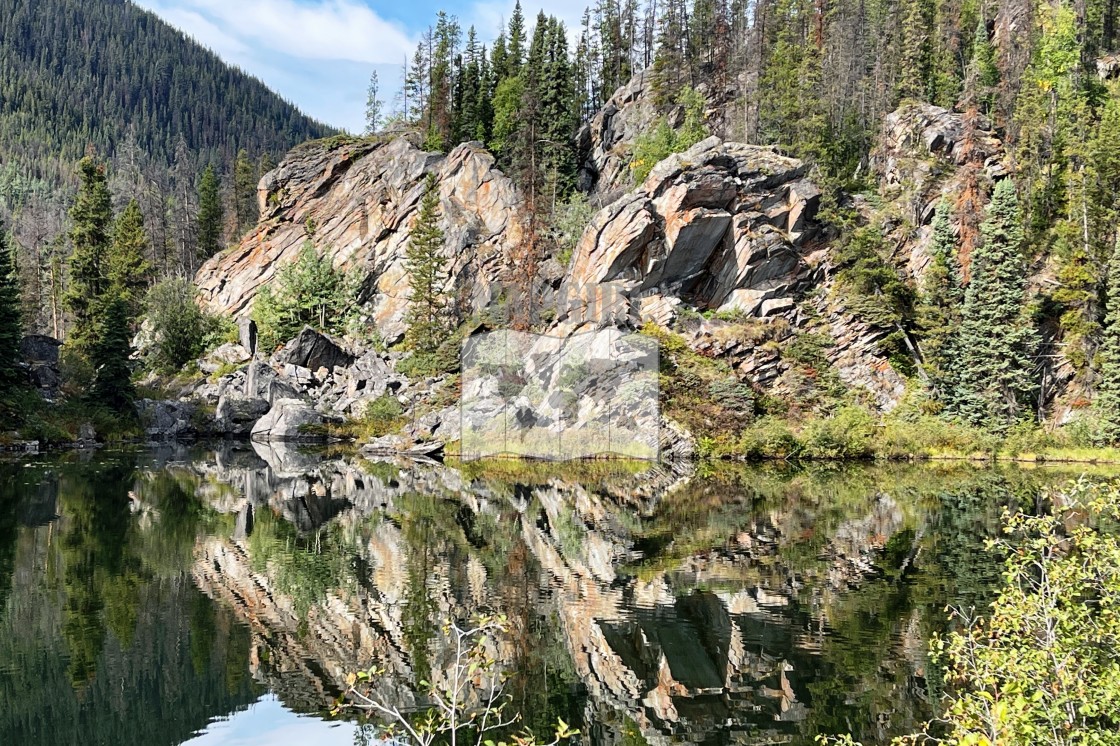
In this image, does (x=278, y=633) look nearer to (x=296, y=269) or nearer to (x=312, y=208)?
(x=296, y=269)

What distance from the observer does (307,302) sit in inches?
2813

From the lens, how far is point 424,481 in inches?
1583

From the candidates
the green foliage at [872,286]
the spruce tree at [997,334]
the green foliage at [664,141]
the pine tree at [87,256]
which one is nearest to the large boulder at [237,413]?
the pine tree at [87,256]

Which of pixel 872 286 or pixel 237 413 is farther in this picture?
pixel 237 413

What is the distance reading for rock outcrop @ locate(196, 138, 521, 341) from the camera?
69875 millimetres

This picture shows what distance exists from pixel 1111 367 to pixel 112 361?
59111 mm

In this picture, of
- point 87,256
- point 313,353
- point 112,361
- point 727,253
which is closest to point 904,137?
point 727,253

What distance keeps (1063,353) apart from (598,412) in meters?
28.1

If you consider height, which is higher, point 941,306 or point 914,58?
point 914,58

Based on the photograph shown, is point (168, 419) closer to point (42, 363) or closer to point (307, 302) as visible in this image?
point (42, 363)

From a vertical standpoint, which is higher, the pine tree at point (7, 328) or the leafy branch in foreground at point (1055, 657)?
the pine tree at point (7, 328)

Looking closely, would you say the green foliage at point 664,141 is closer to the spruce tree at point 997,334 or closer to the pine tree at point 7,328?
the spruce tree at point 997,334

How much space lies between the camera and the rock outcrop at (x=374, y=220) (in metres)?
69.9

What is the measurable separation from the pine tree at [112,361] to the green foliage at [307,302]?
1418cm
